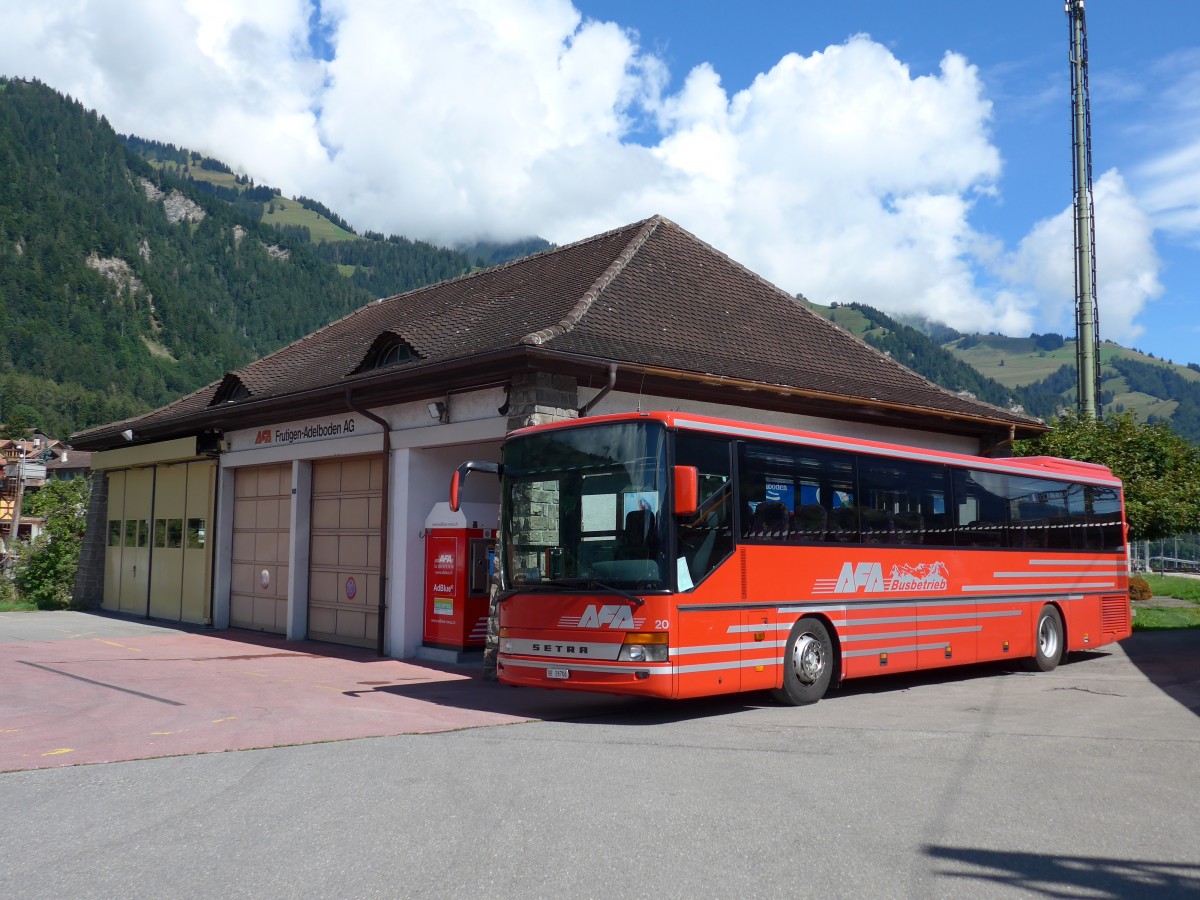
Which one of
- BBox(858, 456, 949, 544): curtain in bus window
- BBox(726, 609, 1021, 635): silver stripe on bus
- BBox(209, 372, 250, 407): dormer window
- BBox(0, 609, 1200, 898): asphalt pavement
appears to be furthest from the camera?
BBox(209, 372, 250, 407): dormer window

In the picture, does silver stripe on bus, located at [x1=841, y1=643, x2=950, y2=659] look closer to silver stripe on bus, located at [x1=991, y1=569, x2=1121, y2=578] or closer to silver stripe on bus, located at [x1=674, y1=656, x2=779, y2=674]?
silver stripe on bus, located at [x1=674, y1=656, x2=779, y2=674]

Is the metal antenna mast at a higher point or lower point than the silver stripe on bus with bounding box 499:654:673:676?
higher

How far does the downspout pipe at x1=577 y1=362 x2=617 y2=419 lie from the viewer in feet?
46.4

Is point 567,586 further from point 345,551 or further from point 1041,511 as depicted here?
point 345,551

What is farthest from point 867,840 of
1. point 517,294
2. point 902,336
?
point 902,336

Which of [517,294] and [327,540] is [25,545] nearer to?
[327,540]

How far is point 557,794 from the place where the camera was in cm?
700

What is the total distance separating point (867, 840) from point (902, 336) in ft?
652

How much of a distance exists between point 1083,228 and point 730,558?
85.5 feet

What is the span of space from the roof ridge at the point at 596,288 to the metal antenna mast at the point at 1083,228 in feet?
48.9

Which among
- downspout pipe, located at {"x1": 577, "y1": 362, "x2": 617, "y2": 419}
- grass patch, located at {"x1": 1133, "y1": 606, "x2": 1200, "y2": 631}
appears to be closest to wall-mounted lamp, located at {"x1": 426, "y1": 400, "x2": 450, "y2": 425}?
downspout pipe, located at {"x1": 577, "y1": 362, "x2": 617, "y2": 419}

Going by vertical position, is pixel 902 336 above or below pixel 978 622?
above

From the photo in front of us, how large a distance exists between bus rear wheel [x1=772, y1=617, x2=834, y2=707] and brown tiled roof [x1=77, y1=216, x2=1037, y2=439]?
436 cm

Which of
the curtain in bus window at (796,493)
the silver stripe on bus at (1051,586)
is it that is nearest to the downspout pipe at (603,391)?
the curtain in bus window at (796,493)
